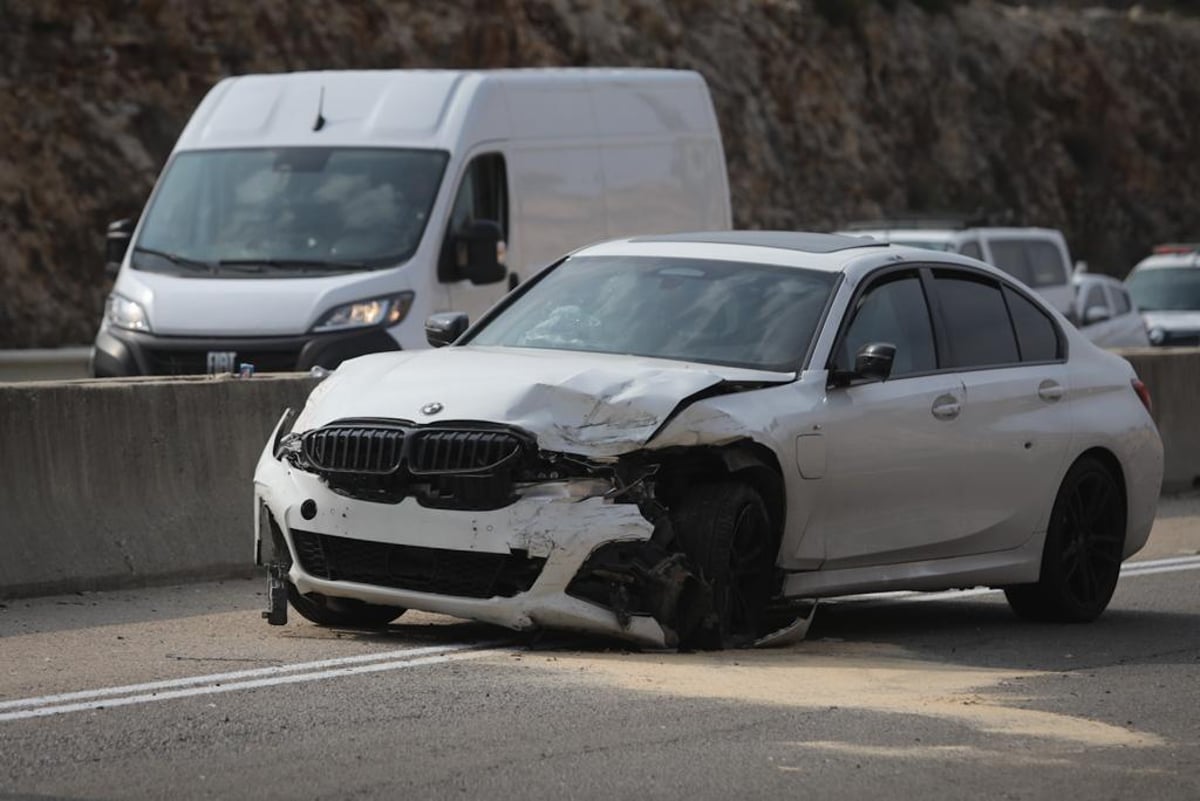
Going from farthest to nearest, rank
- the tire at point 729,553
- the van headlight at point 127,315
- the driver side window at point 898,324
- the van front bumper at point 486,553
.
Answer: the van headlight at point 127,315, the driver side window at point 898,324, the tire at point 729,553, the van front bumper at point 486,553

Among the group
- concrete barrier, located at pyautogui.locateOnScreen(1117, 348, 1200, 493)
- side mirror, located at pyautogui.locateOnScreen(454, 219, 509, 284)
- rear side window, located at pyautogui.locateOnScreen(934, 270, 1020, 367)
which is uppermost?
rear side window, located at pyautogui.locateOnScreen(934, 270, 1020, 367)

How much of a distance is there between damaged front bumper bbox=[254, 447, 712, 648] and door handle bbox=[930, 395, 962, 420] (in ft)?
5.50

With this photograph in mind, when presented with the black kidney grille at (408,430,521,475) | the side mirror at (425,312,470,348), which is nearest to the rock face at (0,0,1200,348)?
the side mirror at (425,312,470,348)

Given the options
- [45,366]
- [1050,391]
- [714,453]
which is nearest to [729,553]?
[714,453]

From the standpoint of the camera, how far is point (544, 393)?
875cm

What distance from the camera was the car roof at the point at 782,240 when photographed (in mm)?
10312

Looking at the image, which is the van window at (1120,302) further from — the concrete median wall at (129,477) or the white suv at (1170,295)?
the concrete median wall at (129,477)

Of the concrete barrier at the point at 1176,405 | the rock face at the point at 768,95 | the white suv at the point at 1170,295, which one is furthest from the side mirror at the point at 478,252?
the white suv at the point at 1170,295

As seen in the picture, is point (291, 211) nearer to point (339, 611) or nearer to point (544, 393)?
point (339, 611)

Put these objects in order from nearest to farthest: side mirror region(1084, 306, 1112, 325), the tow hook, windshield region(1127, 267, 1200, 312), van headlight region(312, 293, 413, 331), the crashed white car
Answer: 1. the crashed white car
2. the tow hook
3. van headlight region(312, 293, 413, 331)
4. side mirror region(1084, 306, 1112, 325)
5. windshield region(1127, 267, 1200, 312)

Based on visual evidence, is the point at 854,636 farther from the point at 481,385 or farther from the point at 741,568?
the point at 481,385

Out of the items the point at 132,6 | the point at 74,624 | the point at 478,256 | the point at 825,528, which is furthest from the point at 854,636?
the point at 132,6

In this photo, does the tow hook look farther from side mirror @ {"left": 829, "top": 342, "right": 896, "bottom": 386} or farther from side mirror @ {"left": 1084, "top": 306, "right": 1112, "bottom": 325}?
side mirror @ {"left": 1084, "top": 306, "right": 1112, "bottom": 325}

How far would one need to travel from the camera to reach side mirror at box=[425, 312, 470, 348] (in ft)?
33.8
